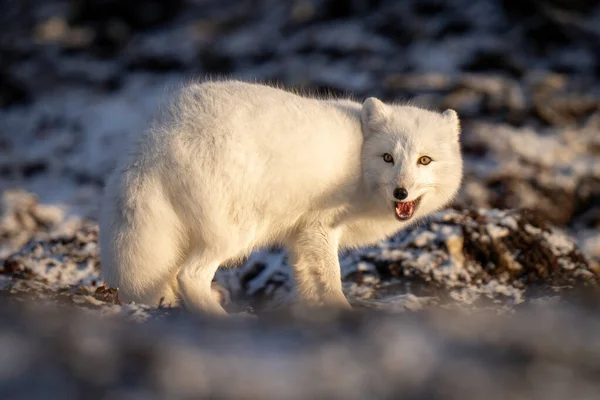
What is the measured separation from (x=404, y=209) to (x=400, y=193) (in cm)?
24

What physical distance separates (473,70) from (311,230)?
22.0ft

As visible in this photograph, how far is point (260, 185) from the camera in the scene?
150 inches

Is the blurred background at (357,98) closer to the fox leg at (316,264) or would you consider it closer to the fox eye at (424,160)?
the fox leg at (316,264)

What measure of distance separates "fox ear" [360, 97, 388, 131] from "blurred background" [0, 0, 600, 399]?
116cm

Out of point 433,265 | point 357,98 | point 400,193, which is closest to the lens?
point 400,193

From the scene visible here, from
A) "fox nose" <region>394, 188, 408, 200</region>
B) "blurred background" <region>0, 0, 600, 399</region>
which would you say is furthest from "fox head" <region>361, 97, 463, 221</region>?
"blurred background" <region>0, 0, 600, 399</region>

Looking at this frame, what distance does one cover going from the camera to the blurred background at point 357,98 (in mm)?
2045

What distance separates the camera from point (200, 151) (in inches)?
143

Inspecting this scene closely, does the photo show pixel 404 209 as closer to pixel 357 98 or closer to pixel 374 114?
pixel 374 114

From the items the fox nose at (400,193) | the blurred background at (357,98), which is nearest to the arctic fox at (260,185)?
the fox nose at (400,193)

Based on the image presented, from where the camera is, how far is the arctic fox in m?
3.62

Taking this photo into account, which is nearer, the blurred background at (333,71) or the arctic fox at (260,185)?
the arctic fox at (260,185)

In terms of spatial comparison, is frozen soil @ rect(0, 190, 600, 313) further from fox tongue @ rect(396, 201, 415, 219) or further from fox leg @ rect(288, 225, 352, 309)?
fox tongue @ rect(396, 201, 415, 219)

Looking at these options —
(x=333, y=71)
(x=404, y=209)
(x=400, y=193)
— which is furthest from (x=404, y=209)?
(x=333, y=71)
